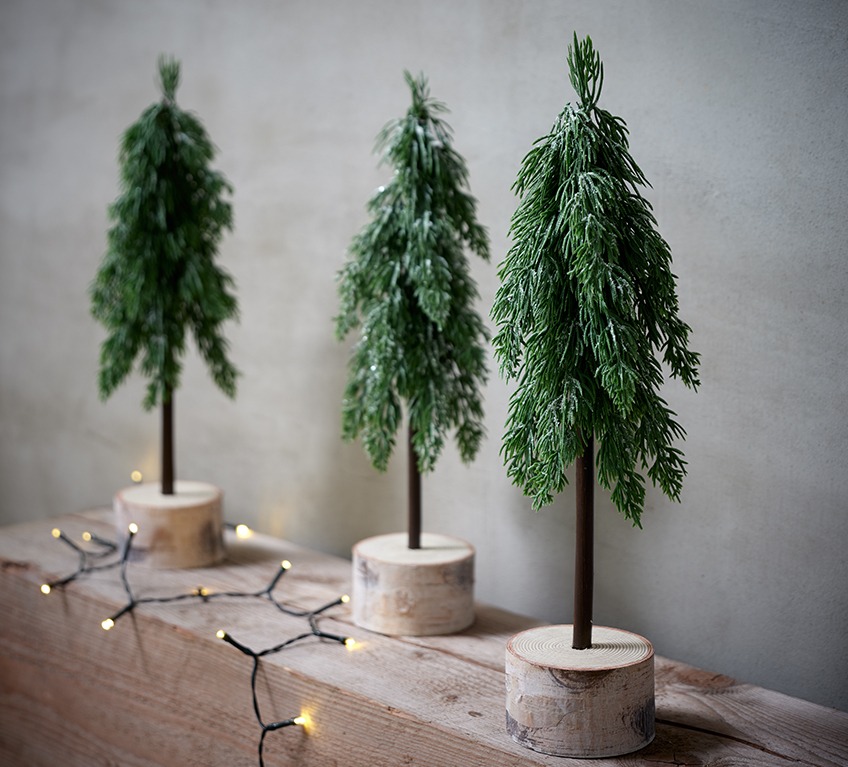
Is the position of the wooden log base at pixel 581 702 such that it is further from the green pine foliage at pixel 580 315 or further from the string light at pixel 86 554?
the string light at pixel 86 554

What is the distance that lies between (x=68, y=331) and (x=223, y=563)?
0.82m

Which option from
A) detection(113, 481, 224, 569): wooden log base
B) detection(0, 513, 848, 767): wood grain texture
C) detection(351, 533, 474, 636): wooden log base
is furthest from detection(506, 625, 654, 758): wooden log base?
detection(113, 481, 224, 569): wooden log base

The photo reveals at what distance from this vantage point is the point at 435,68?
4.94 ft

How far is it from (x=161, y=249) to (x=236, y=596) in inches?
21.9

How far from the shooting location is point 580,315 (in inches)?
39.5

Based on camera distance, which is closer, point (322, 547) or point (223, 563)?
point (223, 563)

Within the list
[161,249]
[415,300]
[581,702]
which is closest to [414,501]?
[415,300]

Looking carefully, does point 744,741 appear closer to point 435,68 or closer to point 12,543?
point 435,68

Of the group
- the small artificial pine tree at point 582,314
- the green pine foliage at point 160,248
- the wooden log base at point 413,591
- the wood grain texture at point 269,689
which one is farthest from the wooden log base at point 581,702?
the green pine foliage at point 160,248

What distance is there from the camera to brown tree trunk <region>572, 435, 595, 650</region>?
106 centimetres

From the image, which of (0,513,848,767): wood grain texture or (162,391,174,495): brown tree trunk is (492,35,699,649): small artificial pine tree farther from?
(162,391,174,495): brown tree trunk

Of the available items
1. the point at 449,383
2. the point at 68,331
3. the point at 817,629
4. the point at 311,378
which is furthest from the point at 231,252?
the point at 817,629

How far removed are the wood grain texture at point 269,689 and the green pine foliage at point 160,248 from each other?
0.34 meters

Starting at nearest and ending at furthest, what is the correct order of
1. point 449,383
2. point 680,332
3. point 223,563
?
1. point 680,332
2. point 449,383
3. point 223,563
